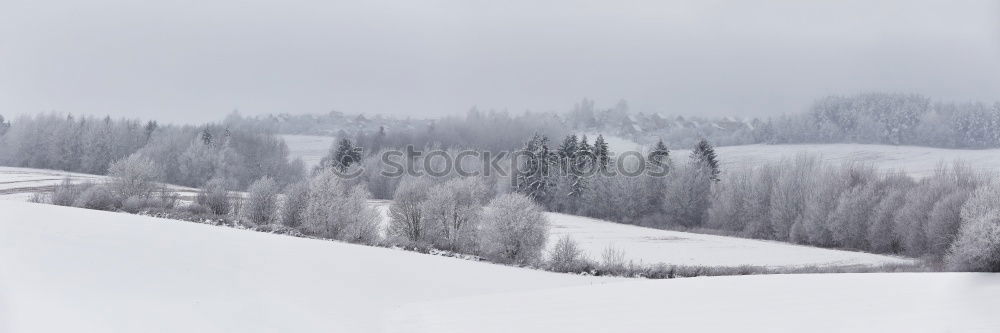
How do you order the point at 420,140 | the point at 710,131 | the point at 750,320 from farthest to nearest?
the point at 710,131
the point at 420,140
the point at 750,320

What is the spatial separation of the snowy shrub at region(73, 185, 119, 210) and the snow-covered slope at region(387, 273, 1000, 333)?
4197 cm

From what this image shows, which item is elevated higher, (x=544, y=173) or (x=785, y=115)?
(x=785, y=115)

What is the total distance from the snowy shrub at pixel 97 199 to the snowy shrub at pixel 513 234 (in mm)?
29668

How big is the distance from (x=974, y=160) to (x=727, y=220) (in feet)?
117

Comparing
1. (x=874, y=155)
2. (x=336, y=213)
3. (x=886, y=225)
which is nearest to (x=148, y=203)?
(x=336, y=213)

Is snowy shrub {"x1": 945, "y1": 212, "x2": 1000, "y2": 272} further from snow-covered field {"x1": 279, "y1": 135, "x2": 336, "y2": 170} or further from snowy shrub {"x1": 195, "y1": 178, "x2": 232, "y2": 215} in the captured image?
snow-covered field {"x1": 279, "y1": 135, "x2": 336, "y2": 170}

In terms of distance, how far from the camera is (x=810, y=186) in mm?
60281

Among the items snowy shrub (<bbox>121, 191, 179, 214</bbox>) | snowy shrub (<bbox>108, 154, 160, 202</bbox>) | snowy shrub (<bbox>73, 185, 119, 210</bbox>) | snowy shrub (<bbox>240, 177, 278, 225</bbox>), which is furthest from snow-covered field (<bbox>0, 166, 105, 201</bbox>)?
snowy shrub (<bbox>240, 177, 278, 225</bbox>)

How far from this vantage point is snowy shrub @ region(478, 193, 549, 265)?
131 feet

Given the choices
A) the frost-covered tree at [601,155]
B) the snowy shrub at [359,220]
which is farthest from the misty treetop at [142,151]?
the snowy shrub at [359,220]

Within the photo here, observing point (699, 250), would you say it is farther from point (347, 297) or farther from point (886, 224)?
point (347, 297)

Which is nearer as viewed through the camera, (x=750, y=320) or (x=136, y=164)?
(x=750, y=320)

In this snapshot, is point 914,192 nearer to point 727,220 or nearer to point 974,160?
point 727,220

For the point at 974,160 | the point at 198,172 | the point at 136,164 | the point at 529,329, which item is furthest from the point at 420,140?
the point at 529,329
